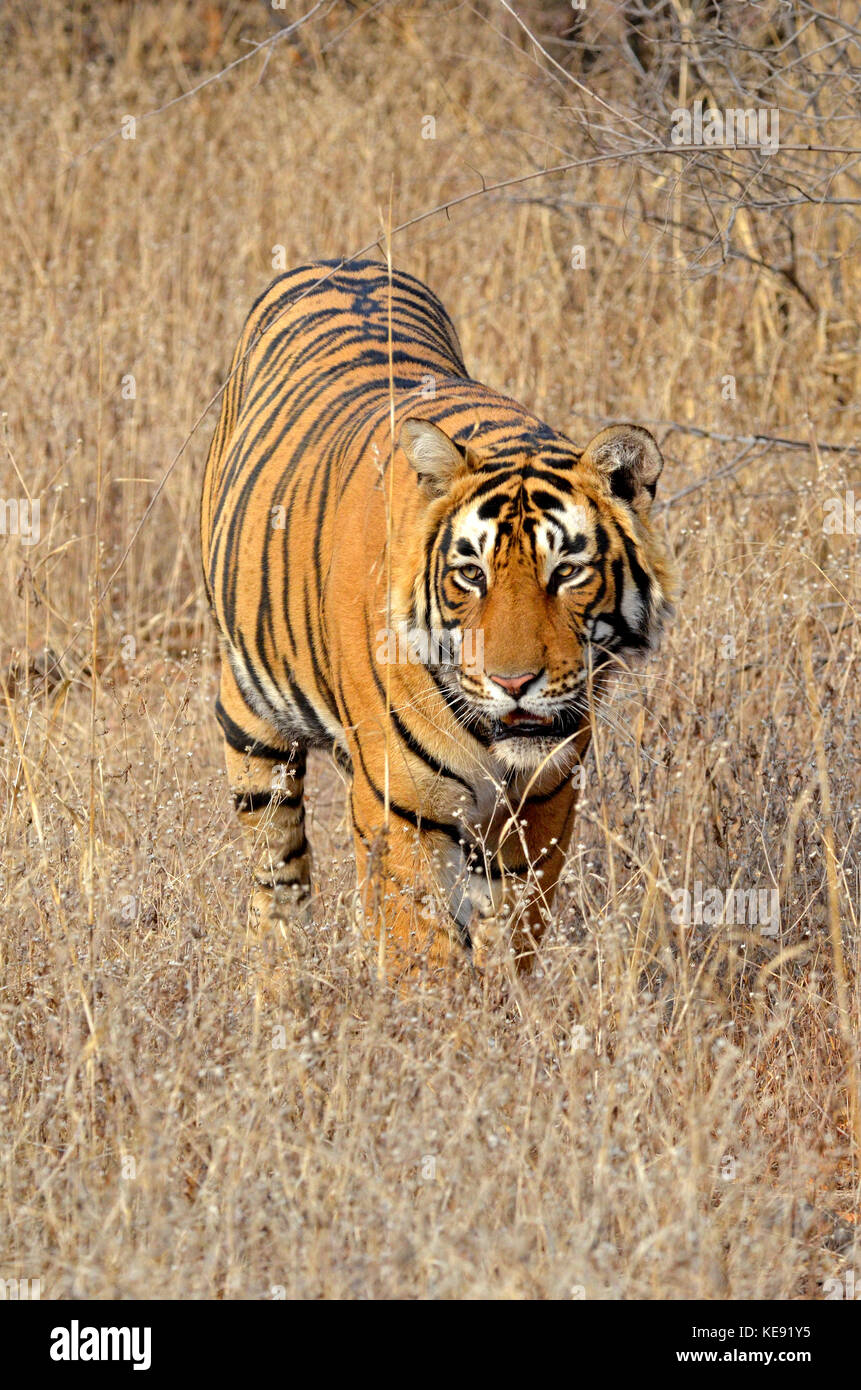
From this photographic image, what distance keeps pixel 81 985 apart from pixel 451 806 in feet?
2.67

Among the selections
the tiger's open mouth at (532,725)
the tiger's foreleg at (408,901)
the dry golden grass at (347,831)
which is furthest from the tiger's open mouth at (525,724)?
the tiger's foreleg at (408,901)

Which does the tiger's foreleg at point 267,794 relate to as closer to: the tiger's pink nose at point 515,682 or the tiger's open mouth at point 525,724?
the tiger's open mouth at point 525,724

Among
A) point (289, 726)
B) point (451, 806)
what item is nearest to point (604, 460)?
point (451, 806)

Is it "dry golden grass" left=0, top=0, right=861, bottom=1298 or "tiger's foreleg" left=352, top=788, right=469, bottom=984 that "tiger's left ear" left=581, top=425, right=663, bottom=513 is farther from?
"tiger's foreleg" left=352, top=788, right=469, bottom=984

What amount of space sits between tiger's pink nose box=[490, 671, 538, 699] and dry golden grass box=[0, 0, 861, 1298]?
0.29 m

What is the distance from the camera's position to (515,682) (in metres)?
2.71

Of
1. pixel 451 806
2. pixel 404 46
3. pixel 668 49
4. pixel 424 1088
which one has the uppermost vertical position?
pixel 404 46

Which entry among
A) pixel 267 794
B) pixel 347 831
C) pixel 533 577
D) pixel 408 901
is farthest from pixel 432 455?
pixel 347 831

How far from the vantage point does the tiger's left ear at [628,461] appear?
2863mm

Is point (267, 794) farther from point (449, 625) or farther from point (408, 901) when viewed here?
point (449, 625)

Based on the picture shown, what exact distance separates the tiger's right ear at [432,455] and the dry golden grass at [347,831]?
0.58m

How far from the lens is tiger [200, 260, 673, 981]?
2830 mm

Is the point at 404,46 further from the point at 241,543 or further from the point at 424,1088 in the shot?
the point at 424,1088

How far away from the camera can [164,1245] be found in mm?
2227
